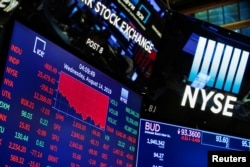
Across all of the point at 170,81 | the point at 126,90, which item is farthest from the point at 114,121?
the point at 170,81

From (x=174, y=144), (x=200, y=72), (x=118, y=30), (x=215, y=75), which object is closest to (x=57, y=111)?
(x=118, y=30)

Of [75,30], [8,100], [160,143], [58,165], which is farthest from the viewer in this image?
[160,143]

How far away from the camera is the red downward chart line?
3391mm

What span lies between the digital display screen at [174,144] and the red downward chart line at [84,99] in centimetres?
79

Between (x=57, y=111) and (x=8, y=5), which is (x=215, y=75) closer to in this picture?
(x=57, y=111)

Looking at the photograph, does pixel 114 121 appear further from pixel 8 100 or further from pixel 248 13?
pixel 248 13

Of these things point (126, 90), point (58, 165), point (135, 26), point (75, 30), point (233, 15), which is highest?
point (233, 15)

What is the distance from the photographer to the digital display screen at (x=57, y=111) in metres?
2.88

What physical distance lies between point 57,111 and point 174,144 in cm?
171

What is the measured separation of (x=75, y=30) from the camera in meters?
3.57

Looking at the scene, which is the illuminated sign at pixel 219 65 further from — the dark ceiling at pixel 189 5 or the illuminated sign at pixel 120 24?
the dark ceiling at pixel 189 5

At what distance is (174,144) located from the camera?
4539mm

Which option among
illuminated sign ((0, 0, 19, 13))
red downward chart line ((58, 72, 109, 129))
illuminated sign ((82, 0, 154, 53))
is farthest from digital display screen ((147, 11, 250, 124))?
illuminated sign ((0, 0, 19, 13))

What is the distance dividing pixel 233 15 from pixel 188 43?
993cm
